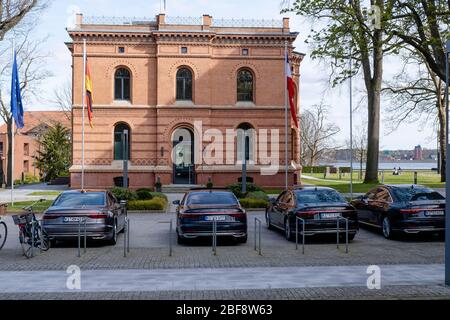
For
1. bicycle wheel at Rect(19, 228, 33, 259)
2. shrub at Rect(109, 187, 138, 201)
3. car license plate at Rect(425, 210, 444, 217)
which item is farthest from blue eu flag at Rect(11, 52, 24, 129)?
car license plate at Rect(425, 210, 444, 217)

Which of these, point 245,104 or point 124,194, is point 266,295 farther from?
point 245,104

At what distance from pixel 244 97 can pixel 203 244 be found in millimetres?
24200

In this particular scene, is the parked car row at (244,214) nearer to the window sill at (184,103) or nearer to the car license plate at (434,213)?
the car license plate at (434,213)

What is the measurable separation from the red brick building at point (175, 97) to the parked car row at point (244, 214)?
69.3 feet

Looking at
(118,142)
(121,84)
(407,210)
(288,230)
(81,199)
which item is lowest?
(288,230)

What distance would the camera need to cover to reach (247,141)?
37.2m

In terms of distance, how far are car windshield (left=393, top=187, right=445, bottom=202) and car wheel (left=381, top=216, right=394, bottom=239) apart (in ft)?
2.30

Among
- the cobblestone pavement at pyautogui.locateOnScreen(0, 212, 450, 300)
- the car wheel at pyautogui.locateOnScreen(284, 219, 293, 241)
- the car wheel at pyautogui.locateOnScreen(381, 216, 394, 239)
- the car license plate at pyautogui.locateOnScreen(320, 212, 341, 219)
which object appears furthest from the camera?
the car wheel at pyautogui.locateOnScreen(381, 216, 394, 239)

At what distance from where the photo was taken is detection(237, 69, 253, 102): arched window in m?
37.5

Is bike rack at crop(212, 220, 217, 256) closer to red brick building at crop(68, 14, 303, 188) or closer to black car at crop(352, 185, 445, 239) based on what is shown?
black car at crop(352, 185, 445, 239)

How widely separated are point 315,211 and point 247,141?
77.2 feet

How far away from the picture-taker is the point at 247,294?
837cm

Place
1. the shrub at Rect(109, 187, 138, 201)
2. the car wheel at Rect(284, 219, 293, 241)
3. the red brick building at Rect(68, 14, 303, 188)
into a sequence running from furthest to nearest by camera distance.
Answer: the red brick building at Rect(68, 14, 303, 188) < the shrub at Rect(109, 187, 138, 201) < the car wheel at Rect(284, 219, 293, 241)

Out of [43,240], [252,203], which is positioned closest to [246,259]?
[43,240]
